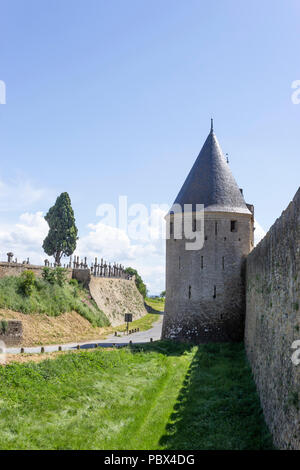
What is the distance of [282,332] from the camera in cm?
881

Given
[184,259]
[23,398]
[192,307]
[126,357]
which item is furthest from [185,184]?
[23,398]

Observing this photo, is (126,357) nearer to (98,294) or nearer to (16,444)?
(16,444)

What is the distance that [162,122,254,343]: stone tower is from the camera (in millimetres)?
22688

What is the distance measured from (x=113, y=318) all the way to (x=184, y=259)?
18480 millimetres

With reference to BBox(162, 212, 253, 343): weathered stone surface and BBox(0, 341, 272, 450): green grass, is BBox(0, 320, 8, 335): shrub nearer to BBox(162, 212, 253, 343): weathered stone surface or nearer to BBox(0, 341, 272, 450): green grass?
BBox(0, 341, 272, 450): green grass

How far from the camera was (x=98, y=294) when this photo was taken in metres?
39.6

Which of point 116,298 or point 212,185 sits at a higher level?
point 212,185

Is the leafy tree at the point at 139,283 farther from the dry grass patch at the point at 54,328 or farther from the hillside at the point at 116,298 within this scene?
the dry grass patch at the point at 54,328

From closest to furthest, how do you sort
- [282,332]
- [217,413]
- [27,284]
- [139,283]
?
[282,332]
[217,413]
[27,284]
[139,283]

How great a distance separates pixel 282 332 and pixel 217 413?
12.1ft

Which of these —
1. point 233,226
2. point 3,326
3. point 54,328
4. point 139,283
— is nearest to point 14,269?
point 54,328

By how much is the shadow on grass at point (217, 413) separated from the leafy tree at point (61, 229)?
30887mm

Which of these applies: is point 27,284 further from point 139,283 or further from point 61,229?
point 139,283

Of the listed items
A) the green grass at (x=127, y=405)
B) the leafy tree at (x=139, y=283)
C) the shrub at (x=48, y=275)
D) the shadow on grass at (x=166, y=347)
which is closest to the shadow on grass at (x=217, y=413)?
the green grass at (x=127, y=405)
